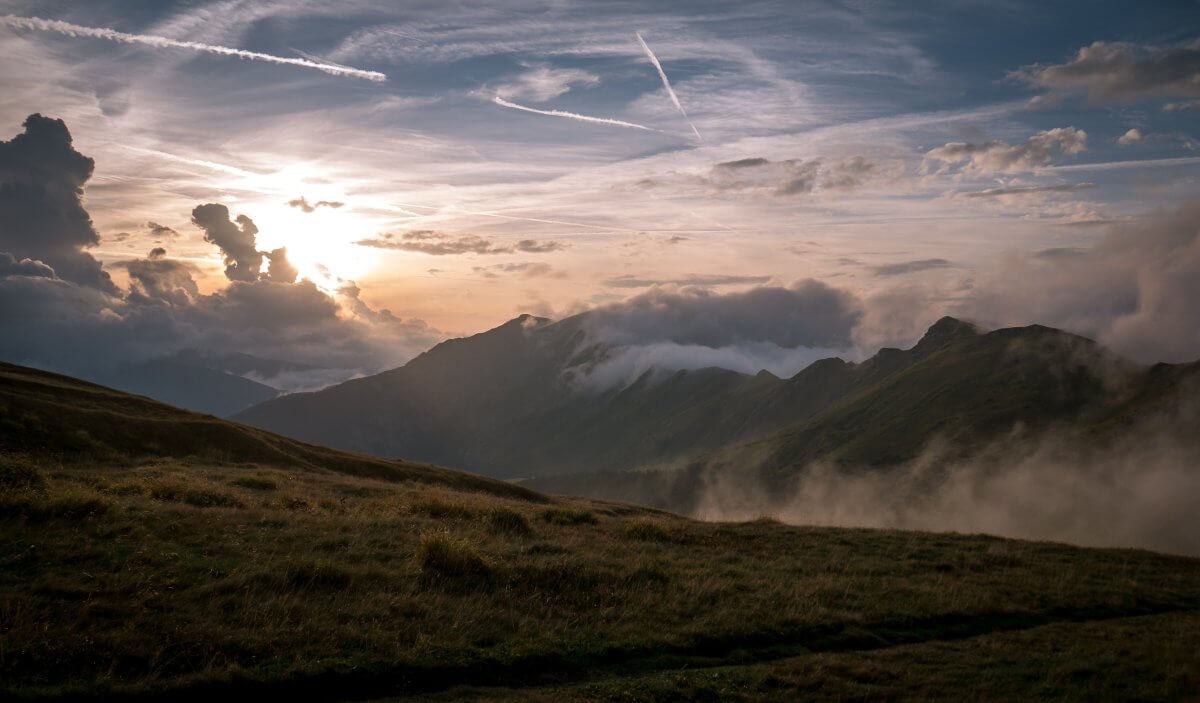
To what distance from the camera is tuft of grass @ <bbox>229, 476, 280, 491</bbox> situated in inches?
1372

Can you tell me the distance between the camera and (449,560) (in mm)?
21562

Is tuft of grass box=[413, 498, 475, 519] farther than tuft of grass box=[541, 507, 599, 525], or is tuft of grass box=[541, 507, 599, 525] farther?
tuft of grass box=[541, 507, 599, 525]

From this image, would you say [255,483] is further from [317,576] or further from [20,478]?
[317,576]

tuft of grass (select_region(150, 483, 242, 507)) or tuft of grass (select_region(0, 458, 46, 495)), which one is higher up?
tuft of grass (select_region(0, 458, 46, 495))

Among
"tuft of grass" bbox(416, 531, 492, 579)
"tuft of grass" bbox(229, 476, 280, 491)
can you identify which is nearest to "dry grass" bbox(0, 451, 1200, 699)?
"tuft of grass" bbox(416, 531, 492, 579)

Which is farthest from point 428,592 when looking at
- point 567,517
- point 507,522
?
point 567,517

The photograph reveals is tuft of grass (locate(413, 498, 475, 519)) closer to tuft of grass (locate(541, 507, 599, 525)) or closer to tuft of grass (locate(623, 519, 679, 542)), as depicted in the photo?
tuft of grass (locate(541, 507, 599, 525))

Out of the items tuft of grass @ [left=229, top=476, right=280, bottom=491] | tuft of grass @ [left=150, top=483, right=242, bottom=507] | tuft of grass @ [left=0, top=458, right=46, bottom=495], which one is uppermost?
tuft of grass @ [left=0, top=458, right=46, bottom=495]

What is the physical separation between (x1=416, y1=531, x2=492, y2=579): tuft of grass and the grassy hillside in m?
0.07

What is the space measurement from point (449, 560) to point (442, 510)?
11.8 m

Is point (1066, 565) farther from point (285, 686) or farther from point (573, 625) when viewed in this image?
point (285, 686)

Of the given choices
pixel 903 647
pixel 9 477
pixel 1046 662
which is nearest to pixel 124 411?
pixel 9 477

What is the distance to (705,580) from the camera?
23.5 m

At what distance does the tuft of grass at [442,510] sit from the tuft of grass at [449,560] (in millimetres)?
10199
